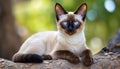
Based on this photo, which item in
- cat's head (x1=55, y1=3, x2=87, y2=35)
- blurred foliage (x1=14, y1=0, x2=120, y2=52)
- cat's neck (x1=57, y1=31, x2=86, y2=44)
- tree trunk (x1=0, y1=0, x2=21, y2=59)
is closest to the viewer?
cat's head (x1=55, y1=3, x2=87, y2=35)

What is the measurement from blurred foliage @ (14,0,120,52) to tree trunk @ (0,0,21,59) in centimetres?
121

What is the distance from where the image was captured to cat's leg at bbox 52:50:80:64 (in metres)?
4.64

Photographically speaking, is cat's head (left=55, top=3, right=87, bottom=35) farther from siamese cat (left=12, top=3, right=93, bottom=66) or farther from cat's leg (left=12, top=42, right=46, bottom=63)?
cat's leg (left=12, top=42, right=46, bottom=63)

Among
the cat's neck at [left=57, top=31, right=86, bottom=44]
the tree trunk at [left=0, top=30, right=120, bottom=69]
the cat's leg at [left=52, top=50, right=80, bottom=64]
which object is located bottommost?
the tree trunk at [left=0, top=30, right=120, bottom=69]

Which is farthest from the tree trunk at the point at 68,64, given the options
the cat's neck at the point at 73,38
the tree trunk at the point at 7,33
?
the tree trunk at the point at 7,33

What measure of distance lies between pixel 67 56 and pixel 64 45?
0.74 ft

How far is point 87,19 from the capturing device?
31.4ft

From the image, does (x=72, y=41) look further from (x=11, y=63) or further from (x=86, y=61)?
(x=11, y=63)

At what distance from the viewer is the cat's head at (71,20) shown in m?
4.74

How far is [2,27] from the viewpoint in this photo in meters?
7.97

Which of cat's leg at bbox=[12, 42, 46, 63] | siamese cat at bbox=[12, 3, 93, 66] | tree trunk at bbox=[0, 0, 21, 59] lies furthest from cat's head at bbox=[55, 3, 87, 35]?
tree trunk at bbox=[0, 0, 21, 59]

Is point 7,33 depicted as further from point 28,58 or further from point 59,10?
point 28,58

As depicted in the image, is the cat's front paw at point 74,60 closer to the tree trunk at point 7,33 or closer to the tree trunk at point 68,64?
the tree trunk at point 68,64

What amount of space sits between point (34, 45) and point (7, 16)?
3241mm
